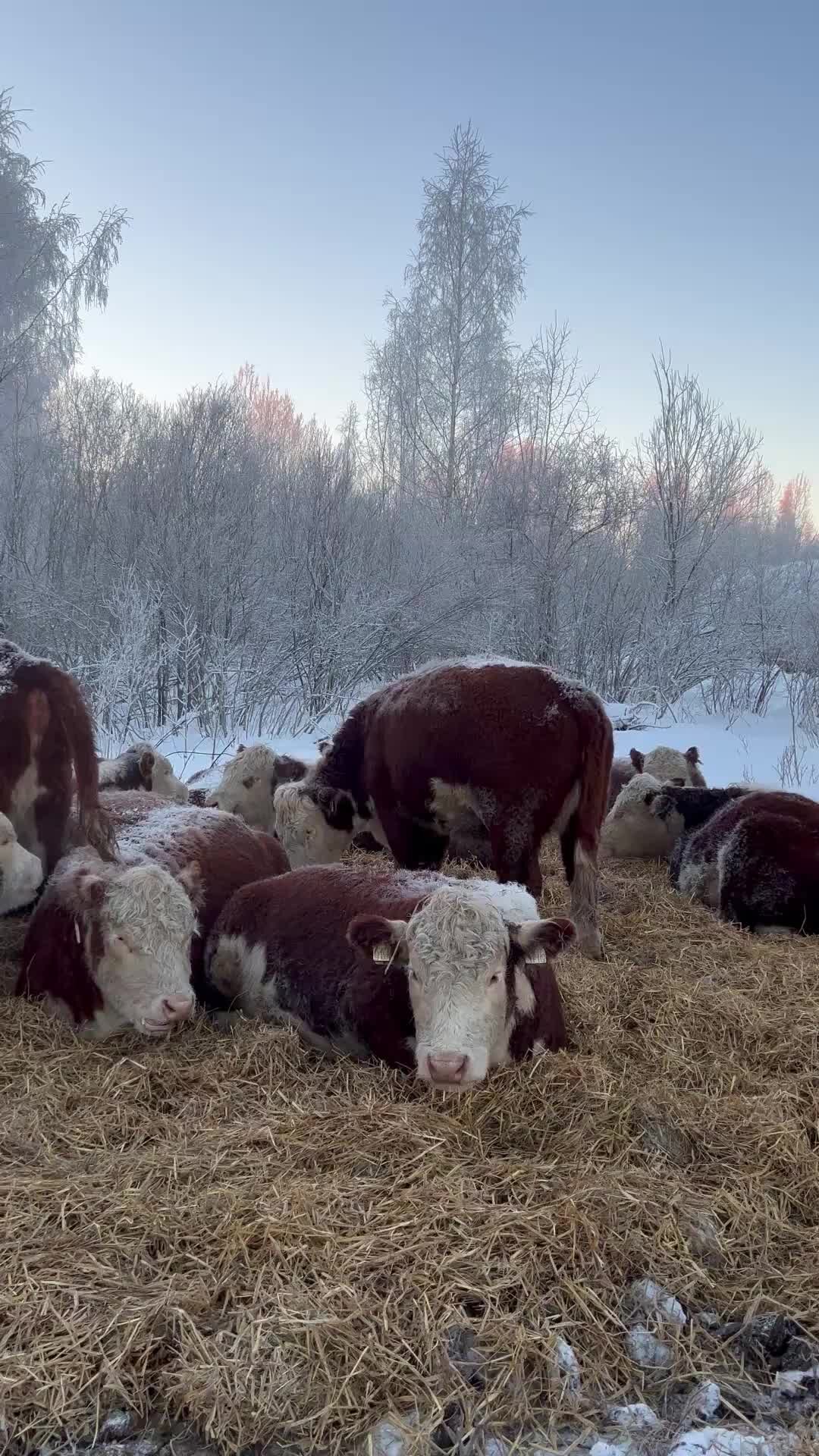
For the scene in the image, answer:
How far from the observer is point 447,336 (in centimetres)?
2453

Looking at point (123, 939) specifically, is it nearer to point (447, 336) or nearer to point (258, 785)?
point (258, 785)

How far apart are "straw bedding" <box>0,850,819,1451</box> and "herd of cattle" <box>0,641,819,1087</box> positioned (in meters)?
0.25

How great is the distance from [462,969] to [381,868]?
162 cm

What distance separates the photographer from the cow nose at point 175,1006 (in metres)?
3.99

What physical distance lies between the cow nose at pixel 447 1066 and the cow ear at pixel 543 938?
53cm

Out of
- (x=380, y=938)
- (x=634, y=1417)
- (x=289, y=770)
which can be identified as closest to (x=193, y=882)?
(x=380, y=938)

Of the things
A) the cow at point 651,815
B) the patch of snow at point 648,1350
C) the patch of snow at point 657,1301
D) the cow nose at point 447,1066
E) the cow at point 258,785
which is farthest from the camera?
the cow at point 258,785

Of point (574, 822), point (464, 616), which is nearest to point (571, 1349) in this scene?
point (574, 822)

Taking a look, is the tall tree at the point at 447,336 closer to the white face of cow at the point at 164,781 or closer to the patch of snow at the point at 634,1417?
the white face of cow at the point at 164,781

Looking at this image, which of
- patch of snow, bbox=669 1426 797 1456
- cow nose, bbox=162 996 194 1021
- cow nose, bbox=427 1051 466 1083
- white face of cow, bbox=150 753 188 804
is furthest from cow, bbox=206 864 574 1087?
white face of cow, bbox=150 753 188 804

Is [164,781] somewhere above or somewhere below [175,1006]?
above

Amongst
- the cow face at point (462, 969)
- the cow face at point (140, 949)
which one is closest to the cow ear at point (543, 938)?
the cow face at point (462, 969)

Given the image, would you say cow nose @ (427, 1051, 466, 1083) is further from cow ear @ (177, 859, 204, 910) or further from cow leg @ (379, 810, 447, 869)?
cow leg @ (379, 810, 447, 869)

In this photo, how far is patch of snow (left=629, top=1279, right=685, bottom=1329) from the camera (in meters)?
2.40
